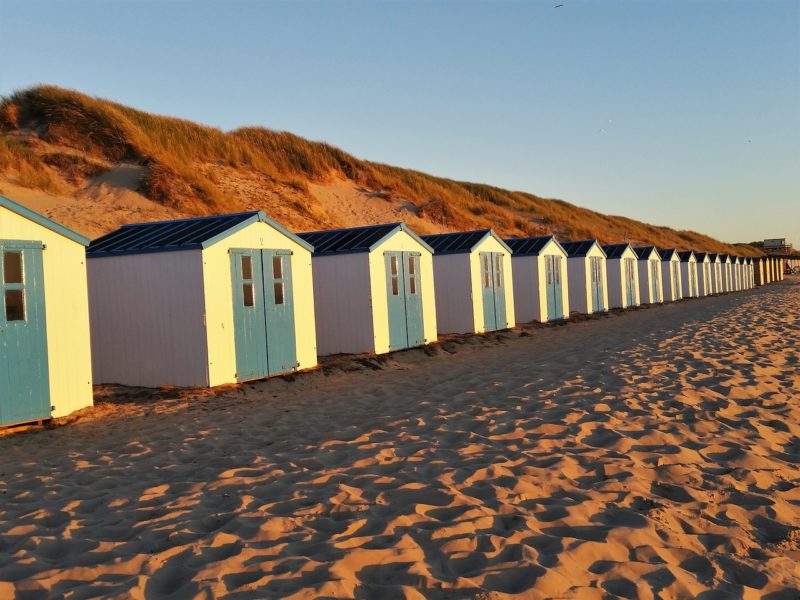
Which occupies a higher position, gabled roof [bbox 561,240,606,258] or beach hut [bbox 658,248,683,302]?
gabled roof [bbox 561,240,606,258]

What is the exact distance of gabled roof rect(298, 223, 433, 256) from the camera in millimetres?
13922

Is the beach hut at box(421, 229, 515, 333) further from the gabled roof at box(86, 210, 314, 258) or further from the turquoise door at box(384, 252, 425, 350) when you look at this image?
the gabled roof at box(86, 210, 314, 258)

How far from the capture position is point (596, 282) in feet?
82.3

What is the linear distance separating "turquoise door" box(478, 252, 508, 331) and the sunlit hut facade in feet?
93.3

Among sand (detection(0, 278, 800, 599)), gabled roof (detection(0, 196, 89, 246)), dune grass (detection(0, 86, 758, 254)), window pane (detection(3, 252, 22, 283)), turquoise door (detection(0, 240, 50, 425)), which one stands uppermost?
dune grass (detection(0, 86, 758, 254))

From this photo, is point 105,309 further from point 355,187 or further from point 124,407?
point 355,187

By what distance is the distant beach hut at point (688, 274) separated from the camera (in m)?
36.5

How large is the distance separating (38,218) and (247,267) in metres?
3.46

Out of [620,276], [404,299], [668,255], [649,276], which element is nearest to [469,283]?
[404,299]

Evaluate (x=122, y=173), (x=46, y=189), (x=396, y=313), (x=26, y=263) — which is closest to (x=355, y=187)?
(x=122, y=173)

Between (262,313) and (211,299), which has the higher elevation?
(211,299)

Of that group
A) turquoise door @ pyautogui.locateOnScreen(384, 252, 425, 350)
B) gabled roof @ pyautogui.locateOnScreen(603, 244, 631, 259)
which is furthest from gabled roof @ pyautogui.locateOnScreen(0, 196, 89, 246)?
gabled roof @ pyautogui.locateOnScreen(603, 244, 631, 259)

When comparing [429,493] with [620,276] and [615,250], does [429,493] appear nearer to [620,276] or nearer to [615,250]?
[620,276]

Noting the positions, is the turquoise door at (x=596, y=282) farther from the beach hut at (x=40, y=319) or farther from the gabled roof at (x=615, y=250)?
the beach hut at (x=40, y=319)
